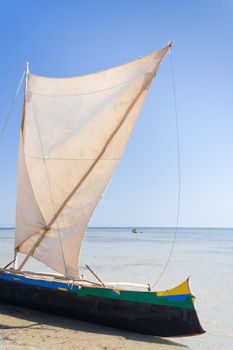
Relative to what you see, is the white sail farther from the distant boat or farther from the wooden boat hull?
the wooden boat hull

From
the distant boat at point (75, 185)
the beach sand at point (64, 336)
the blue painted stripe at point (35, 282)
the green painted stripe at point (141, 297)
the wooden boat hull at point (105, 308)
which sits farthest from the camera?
the blue painted stripe at point (35, 282)

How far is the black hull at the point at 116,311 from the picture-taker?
8.64 m

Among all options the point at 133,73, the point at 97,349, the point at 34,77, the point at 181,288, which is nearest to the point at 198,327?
the point at 181,288

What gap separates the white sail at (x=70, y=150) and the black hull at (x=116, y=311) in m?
0.85

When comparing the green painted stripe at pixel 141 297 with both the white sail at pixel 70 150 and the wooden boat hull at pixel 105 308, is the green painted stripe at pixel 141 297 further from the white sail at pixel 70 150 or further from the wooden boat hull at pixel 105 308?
the white sail at pixel 70 150

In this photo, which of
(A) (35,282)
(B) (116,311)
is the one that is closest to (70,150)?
(A) (35,282)

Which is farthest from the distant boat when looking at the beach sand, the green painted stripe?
the beach sand

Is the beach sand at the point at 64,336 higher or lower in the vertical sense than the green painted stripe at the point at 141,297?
lower

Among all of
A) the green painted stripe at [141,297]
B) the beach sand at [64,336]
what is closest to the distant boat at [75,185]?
the green painted stripe at [141,297]

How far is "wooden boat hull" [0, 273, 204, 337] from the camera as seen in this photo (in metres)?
8.67

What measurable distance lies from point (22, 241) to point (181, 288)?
570cm

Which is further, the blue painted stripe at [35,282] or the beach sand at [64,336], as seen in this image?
the blue painted stripe at [35,282]

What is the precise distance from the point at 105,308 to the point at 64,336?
1.33 metres

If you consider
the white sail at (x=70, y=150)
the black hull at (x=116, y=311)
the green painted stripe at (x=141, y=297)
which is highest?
the white sail at (x=70, y=150)
